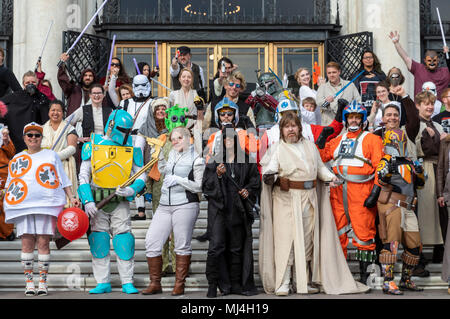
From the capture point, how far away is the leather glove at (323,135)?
761 centimetres

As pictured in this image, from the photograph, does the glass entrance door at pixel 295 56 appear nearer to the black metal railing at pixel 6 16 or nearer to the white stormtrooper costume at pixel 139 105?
the white stormtrooper costume at pixel 139 105

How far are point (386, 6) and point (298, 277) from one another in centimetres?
811

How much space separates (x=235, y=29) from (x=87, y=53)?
10.4ft

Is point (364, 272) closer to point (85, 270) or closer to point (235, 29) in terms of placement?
point (85, 270)

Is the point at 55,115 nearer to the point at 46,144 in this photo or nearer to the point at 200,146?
the point at 46,144

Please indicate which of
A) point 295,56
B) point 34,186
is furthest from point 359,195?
point 295,56

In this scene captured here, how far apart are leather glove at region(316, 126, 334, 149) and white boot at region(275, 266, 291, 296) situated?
1565 mm

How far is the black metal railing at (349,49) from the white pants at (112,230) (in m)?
7.31

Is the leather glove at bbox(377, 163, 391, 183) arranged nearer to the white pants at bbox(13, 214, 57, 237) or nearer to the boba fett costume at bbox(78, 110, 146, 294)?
the boba fett costume at bbox(78, 110, 146, 294)

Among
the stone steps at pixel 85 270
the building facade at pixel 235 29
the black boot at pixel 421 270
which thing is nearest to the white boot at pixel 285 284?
the stone steps at pixel 85 270

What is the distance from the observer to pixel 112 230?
723cm

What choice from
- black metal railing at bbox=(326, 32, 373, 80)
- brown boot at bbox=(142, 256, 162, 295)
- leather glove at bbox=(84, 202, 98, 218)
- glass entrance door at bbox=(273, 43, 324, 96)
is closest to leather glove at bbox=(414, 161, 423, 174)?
brown boot at bbox=(142, 256, 162, 295)

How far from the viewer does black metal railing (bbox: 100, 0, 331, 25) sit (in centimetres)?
1391

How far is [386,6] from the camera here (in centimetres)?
1328
